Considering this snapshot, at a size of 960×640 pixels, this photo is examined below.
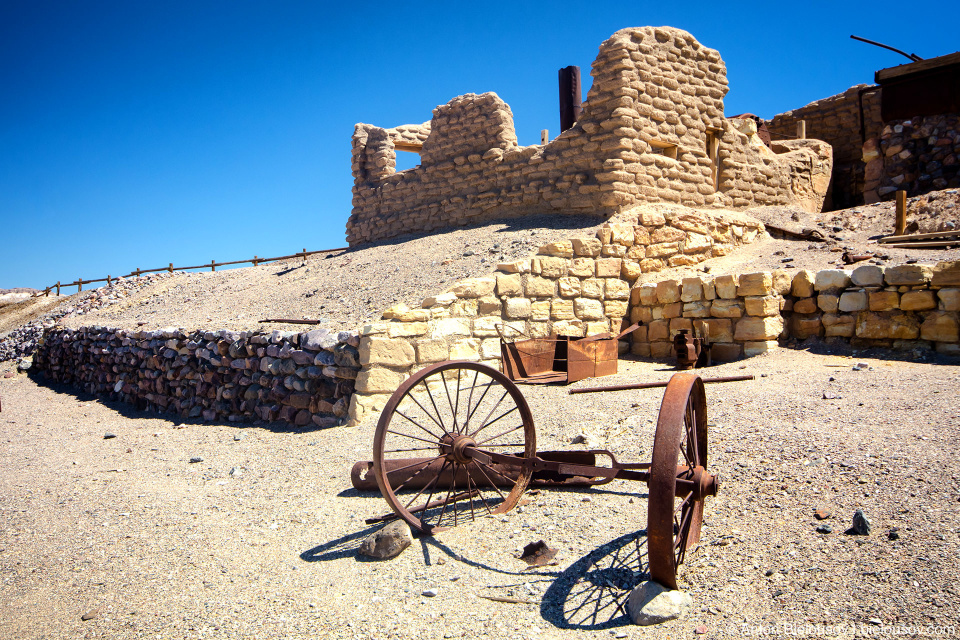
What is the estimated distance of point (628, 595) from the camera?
2.78m

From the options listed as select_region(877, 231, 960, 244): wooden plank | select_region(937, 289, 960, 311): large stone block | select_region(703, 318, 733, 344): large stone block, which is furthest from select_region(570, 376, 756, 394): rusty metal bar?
select_region(877, 231, 960, 244): wooden plank

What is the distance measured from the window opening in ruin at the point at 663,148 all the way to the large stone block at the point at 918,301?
154 inches

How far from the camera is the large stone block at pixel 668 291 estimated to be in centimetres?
767

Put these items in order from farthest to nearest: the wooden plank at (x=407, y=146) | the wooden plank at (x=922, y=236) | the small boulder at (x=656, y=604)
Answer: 1. the wooden plank at (x=407, y=146)
2. the wooden plank at (x=922, y=236)
3. the small boulder at (x=656, y=604)

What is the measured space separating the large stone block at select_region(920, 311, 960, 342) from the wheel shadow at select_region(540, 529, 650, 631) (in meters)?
4.93

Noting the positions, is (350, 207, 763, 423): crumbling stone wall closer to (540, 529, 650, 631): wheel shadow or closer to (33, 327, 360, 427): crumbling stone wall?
(33, 327, 360, 427): crumbling stone wall

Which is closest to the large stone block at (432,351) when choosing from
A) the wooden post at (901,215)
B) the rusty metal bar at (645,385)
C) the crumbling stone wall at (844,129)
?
the rusty metal bar at (645,385)

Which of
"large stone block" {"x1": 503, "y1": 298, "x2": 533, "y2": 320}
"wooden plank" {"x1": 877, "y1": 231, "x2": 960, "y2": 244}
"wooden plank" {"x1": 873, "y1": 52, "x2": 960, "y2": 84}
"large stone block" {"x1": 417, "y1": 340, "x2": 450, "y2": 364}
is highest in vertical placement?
"wooden plank" {"x1": 873, "y1": 52, "x2": 960, "y2": 84}

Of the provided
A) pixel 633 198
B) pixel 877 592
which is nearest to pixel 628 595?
pixel 877 592

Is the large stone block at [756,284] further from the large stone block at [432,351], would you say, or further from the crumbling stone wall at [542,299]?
the large stone block at [432,351]

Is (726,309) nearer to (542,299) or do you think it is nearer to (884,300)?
(884,300)

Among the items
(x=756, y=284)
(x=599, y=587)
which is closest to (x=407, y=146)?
(x=756, y=284)

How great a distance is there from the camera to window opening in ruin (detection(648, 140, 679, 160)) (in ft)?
29.3

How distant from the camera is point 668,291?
7.73 metres
